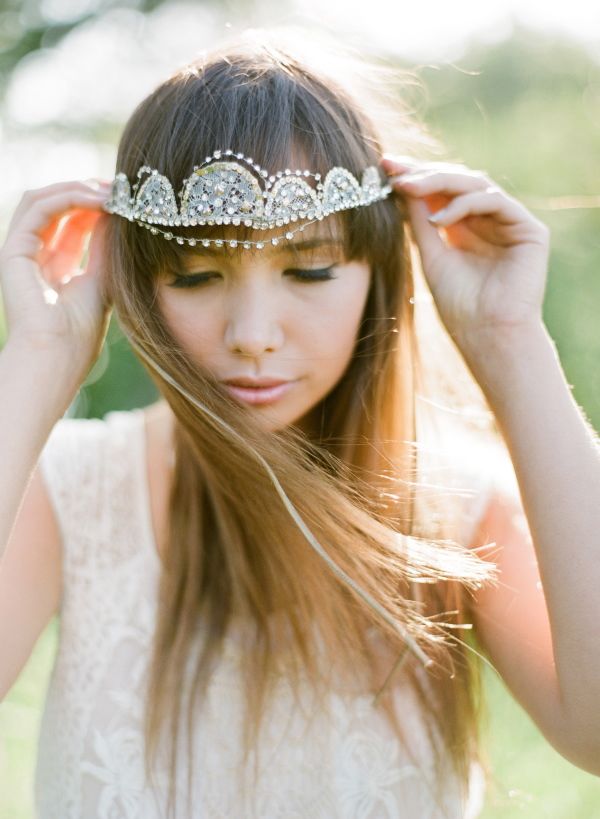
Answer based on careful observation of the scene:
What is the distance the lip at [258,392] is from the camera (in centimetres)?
168

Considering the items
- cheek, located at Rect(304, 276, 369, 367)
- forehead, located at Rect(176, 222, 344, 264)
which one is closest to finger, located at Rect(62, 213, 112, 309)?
forehead, located at Rect(176, 222, 344, 264)

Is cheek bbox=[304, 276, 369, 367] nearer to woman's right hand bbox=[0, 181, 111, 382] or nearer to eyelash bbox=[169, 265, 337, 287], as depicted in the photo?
eyelash bbox=[169, 265, 337, 287]

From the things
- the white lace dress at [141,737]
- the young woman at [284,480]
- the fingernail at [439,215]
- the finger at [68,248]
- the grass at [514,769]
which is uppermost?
the fingernail at [439,215]

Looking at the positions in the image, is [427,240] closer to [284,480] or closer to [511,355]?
[511,355]

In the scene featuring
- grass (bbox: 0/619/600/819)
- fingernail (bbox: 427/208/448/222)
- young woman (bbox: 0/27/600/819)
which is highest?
fingernail (bbox: 427/208/448/222)

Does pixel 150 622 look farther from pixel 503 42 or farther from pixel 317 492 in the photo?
pixel 503 42

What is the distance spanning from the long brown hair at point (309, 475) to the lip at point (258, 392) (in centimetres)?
4

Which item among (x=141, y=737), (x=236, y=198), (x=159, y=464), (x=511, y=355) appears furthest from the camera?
(x=159, y=464)

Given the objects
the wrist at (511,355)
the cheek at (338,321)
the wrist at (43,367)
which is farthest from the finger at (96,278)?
the wrist at (511,355)

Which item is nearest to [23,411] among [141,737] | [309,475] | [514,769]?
[309,475]

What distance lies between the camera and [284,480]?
1.64 meters

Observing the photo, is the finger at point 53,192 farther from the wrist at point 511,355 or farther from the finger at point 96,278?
the wrist at point 511,355

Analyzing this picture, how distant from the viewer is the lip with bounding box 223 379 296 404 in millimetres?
1679

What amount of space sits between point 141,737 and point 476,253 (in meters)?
1.19
